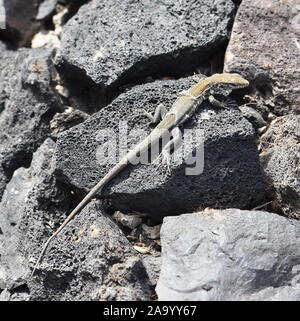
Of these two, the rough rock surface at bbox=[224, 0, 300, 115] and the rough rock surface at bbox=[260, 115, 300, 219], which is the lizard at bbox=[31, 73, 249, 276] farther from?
the rough rock surface at bbox=[260, 115, 300, 219]

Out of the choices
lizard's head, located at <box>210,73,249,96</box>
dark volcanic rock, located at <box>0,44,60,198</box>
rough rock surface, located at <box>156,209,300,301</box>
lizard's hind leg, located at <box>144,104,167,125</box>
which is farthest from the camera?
dark volcanic rock, located at <box>0,44,60,198</box>

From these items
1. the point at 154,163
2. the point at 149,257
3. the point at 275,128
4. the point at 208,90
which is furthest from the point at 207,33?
the point at 149,257

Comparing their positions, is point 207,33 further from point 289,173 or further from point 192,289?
point 192,289

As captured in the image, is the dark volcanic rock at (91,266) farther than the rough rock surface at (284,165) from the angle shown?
No

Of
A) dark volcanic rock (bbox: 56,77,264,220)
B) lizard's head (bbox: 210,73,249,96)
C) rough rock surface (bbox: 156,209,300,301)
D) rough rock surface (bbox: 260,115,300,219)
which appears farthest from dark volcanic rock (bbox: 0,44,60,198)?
rough rock surface (bbox: 260,115,300,219)

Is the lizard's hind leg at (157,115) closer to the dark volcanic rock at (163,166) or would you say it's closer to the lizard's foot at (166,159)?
the dark volcanic rock at (163,166)

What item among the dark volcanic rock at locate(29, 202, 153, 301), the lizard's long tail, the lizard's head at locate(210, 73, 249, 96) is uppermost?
the lizard's head at locate(210, 73, 249, 96)

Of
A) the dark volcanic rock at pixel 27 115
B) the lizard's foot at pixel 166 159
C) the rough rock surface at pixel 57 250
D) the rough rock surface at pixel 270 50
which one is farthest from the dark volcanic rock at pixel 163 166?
the dark volcanic rock at pixel 27 115
